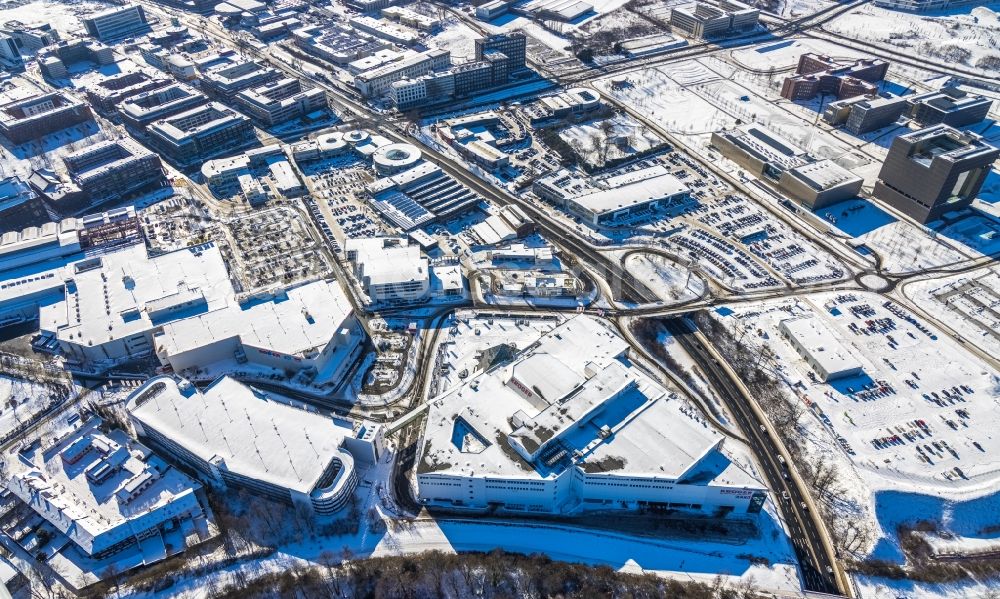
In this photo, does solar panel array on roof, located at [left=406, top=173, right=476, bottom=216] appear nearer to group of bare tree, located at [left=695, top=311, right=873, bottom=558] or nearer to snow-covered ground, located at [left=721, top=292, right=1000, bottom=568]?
group of bare tree, located at [left=695, top=311, right=873, bottom=558]

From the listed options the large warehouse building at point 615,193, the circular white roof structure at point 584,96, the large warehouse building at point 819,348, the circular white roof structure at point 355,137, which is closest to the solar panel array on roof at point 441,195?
the large warehouse building at point 615,193

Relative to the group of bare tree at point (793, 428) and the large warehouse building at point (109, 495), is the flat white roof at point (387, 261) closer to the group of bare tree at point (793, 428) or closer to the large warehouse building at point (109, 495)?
the large warehouse building at point (109, 495)

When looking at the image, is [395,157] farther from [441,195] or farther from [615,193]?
[615,193]

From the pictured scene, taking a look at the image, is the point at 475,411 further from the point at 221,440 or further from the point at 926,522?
the point at 926,522

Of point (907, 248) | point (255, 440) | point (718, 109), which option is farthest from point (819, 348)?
point (718, 109)

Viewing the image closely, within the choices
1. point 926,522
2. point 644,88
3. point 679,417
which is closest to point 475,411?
point 679,417

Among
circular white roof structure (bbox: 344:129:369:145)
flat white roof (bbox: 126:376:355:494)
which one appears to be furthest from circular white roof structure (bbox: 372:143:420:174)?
flat white roof (bbox: 126:376:355:494)
